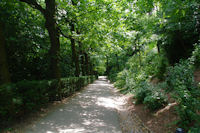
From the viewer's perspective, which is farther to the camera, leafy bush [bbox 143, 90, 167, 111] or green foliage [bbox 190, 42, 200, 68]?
green foliage [bbox 190, 42, 200, 68]

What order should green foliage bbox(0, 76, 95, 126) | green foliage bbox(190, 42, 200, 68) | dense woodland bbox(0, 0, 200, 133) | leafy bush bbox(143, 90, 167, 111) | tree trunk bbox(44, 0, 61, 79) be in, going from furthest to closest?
tree trunk bbox(44, 0, 61, 79), green foliage bbox(190, 42, 200, 68), leafy bush bbox(143, 90, 167, 111), dense woodland bbox(0, 0, 200, 133), green foliage bbox(0, 76, 95, 126)

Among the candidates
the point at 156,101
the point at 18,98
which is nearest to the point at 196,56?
the point at 156,101

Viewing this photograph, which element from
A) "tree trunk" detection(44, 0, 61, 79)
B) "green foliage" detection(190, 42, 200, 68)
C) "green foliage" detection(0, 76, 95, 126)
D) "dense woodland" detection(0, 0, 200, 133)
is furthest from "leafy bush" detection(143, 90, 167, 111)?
"tree trunk" detection(44, 0, 61, 79)

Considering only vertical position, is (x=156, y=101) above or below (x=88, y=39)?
below

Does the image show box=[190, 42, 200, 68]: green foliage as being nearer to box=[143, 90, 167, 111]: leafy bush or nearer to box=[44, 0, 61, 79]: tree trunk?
box=[143, 90, 167, 111]: leafy bush

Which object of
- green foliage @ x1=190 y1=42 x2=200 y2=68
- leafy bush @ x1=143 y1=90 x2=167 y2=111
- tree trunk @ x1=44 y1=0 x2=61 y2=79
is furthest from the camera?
tree trunk @ x1=44 y1=0 x2=61 y2=79

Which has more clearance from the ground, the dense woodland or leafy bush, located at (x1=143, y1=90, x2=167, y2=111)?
the dense woodland

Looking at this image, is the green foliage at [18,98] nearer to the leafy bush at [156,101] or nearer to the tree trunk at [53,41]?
the tree trunk at [53,41]

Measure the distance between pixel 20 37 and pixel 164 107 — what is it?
7.49 m

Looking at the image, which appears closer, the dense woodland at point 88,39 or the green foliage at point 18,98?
the green foliage at point 18,98

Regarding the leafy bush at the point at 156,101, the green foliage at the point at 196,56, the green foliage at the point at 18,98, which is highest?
the green foliage at the point at 196,56

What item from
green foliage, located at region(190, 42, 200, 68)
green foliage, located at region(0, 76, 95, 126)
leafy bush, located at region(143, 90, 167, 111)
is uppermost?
green foliage, located at region(190, 42, 200, 68)

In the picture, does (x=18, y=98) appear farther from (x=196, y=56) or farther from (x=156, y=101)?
(x=196, y=56)

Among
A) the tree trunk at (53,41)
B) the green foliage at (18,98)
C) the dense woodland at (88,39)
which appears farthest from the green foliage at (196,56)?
the tree trunk at (53,41)
